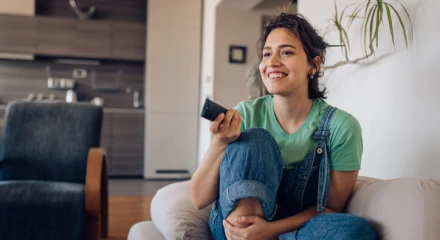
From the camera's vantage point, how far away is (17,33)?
479 cm

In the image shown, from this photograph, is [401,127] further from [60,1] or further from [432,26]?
[60,1]

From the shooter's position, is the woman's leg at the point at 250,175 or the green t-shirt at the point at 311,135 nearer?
the woman's leg at the point at 250,175

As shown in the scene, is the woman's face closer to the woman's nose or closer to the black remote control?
the woman's nose

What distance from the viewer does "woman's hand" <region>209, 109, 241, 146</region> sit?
125 centimetres

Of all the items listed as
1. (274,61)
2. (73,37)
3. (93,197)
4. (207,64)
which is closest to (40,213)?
(93,197)

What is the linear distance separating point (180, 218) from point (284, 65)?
0.68 m

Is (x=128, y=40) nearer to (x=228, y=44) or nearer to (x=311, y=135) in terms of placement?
(x=228, y=44)

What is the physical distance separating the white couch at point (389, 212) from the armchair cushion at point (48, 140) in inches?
44.4

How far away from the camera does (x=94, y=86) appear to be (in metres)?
5.34

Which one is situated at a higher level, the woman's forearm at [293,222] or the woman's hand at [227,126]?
the woman's hand at [227,126]

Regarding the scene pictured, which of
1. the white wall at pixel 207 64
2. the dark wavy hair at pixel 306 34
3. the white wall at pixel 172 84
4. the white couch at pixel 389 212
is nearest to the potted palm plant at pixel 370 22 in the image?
the dark wavy hair at pixel 306 34

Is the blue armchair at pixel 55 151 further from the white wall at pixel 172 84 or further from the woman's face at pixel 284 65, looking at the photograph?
the white wall at pixel 172 84

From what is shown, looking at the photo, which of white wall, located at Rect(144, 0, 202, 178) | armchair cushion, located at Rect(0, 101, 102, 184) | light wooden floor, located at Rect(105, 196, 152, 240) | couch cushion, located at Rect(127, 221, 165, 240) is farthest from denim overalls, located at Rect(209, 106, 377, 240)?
white wall, located at Rect(144, 0, 202, 178)

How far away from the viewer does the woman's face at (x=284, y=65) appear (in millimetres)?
1412
